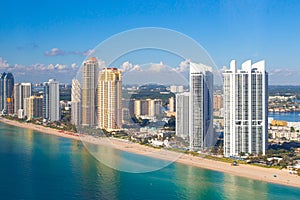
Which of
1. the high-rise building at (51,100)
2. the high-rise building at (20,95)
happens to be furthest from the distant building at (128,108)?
the high-rise building at (20,95)

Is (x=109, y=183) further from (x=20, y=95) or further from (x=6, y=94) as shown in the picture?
(x=6, y=94)

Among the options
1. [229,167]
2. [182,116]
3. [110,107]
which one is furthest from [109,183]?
[229,167]

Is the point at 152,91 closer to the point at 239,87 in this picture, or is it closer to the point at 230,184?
the point at 230,184

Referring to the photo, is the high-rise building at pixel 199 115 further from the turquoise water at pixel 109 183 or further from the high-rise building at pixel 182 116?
the turquoise water at pixel 109 183

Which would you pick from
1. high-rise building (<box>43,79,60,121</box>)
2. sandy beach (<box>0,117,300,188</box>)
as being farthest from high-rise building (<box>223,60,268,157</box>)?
high-rise building (<box>43,79,60,121</box>)

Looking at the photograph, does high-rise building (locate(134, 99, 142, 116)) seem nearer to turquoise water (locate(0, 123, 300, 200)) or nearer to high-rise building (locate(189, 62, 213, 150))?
high-rise building (locate(189, 62, 213, 150))

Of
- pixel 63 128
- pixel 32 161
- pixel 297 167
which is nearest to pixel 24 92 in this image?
pixel 63 128
